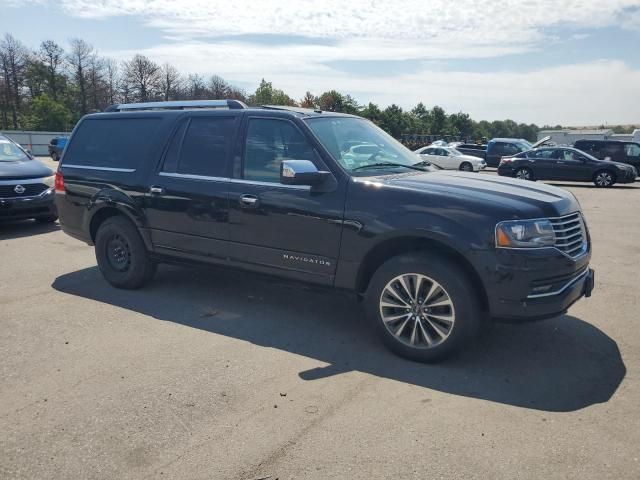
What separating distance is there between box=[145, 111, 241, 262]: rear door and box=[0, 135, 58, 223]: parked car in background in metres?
4.94

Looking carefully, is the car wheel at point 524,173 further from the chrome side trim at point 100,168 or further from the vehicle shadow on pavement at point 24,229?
the chrome side trim at point 100,168

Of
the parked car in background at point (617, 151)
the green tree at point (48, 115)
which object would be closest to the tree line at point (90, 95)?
the green tree at point (48, 115)

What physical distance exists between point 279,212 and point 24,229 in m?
7.29

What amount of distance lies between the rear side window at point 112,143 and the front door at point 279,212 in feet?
4.49

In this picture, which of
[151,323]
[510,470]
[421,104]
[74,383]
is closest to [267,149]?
[151,323]

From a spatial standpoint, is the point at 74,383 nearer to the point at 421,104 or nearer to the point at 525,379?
the point at 525,379

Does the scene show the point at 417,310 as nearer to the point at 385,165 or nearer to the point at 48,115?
the point at 385,165

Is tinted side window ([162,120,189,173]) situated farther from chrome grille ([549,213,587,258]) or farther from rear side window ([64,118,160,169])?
chrome grille ([549,213,587,258])

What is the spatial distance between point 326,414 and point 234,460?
0.69 metres

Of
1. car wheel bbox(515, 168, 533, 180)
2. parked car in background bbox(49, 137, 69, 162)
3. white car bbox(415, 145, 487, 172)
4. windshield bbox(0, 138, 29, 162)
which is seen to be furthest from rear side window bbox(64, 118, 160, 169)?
parked car in background bbox(49, 137, 69, 162)

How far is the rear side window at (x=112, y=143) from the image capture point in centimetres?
563

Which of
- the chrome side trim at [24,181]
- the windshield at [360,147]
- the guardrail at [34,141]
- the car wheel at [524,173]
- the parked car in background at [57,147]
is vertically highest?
the windshield at [360,147]

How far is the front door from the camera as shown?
14.4 feet

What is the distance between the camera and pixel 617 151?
23828 millimetres
